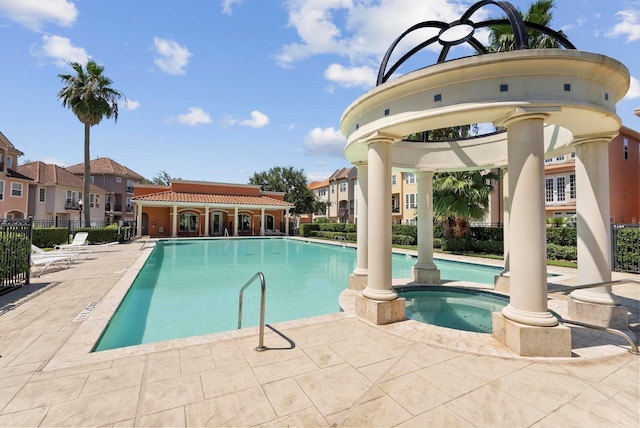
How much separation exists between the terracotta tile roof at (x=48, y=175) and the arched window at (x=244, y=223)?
73.1 feet

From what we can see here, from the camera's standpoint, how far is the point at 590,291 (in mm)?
5445

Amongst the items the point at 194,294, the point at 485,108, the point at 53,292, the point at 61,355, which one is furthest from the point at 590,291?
the point at 53,292

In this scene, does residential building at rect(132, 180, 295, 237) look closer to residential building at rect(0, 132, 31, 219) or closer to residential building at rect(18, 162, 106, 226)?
residential building at rect(18, 162, 106, 226)

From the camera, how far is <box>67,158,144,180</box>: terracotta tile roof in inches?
1753

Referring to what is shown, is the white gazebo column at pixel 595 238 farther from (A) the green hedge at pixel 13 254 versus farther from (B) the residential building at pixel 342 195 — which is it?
(B) the residential building at pixel 342 195

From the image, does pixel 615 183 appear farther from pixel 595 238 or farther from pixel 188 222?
pixel 188 222

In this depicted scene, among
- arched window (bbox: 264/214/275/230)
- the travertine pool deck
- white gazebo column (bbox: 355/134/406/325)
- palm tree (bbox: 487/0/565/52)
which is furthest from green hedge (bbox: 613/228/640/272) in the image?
arched window (bbox: 264/214/275/230)

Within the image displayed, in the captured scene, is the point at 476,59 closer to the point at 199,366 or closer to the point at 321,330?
the point at 321,330

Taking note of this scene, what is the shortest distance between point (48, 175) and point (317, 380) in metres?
46.8

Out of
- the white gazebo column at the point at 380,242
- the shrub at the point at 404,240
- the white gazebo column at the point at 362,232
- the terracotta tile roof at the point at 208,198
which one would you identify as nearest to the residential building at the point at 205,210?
the terracotta tile roof at the point at 208,198

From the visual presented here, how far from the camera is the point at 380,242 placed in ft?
17.7

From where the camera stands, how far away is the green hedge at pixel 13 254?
24.3 ft

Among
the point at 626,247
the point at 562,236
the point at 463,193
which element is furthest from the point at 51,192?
the point at 626,247

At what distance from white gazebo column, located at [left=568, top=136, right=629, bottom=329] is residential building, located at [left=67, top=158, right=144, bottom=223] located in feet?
167
